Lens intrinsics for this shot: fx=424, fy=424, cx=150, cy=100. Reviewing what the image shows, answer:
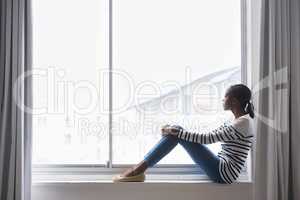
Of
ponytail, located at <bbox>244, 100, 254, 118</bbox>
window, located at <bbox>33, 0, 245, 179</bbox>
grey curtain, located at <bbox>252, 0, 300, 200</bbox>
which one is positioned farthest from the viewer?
window, located at <bbox>33, 0, 245, 179</bbox>

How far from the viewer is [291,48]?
9.25ft

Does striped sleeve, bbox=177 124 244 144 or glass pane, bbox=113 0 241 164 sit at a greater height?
glass pane, bbox=113 0 241 164

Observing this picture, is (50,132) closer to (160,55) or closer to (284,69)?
(160,55)

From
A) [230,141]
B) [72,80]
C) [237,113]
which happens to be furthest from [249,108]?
[72,80]

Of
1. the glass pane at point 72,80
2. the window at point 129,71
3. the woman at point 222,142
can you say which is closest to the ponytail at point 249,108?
the woman at point 222,142

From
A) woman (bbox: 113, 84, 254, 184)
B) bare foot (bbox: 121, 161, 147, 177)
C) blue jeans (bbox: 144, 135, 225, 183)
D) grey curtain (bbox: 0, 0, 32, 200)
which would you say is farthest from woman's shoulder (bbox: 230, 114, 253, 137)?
grey curtain (bbox: 0, 0, 32, 200)

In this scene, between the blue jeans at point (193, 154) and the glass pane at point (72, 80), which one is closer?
the blue jeans at point (193, 154)

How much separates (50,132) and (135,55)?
0.86m

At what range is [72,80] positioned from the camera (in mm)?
3178

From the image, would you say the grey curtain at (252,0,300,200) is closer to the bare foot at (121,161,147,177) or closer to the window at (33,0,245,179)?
the window at (33,0,245,179)

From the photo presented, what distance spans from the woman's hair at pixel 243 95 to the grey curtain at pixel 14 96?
1.38m

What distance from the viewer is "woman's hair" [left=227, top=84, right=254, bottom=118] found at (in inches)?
114

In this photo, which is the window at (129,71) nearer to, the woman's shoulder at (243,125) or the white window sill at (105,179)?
the white window sill at (105,179)

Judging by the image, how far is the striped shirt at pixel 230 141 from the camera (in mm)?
2857
